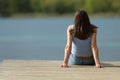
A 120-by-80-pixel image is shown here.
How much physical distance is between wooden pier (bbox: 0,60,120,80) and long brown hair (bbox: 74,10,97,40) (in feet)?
0.92

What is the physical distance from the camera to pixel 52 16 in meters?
28.0

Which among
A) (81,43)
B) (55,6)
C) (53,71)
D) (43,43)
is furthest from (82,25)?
(55,6)

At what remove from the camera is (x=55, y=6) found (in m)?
28.4

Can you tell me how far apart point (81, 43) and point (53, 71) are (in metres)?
0.46

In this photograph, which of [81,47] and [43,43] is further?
[43,43]

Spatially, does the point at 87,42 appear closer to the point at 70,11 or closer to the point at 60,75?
the point at 60,75

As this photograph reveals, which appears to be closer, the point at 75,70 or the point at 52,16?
the point at 75,70

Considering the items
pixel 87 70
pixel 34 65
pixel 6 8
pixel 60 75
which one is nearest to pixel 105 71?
pixel 87 70

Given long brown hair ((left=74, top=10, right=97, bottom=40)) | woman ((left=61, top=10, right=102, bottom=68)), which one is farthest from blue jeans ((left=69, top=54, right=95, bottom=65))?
long brown hair ((left=74, top=10, right=97, bottom=40))

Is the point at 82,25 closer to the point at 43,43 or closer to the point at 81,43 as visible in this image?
the point at 81,43

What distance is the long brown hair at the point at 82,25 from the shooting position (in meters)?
3.99

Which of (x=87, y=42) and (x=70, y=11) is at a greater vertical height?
(x=87, y=42)

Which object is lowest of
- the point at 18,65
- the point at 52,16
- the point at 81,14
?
the point at 52,16

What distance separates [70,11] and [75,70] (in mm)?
23880
